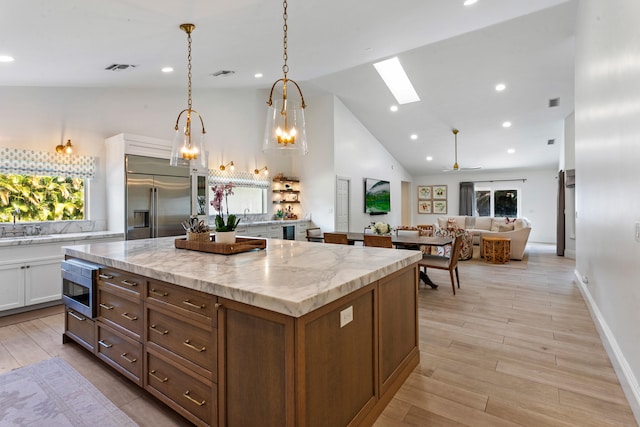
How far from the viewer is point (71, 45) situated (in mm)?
2977

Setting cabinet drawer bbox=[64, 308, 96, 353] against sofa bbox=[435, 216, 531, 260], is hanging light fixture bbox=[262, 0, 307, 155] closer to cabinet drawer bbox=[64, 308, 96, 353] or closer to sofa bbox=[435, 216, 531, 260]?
cabinet drawer bbox=[64, 308, 96, 353]

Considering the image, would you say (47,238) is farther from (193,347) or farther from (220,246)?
(193,347)

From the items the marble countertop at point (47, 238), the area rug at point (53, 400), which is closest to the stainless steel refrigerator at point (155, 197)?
the marble countertop at point (47, 238)

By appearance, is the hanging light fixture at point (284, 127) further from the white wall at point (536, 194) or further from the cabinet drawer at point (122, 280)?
the white wall at point (536, 194)

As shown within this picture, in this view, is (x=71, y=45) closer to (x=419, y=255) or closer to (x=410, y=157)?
(x=419, y=255)

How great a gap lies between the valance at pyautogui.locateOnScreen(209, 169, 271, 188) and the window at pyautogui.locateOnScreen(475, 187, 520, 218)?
26.9 feet

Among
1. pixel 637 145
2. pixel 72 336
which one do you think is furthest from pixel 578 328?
pixel 72 336

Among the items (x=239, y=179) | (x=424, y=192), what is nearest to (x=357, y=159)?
(x=239, y=179)

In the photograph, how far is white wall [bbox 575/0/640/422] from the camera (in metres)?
1.98

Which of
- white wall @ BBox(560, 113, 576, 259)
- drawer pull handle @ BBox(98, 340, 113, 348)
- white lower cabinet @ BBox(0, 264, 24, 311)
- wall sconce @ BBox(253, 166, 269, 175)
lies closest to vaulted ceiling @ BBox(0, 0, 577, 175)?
white wall @ BBox(560, 113, 576, 259)

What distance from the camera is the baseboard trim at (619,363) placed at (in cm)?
191

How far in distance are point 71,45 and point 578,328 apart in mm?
5583

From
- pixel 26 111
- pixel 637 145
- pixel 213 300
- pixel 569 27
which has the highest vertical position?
pixel 569 27

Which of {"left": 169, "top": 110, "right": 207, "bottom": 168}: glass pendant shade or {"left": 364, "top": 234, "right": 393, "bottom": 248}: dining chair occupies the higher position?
{"left": 169, "top": 110, "right": 207, "bottom": 168}: glass pendant shade
